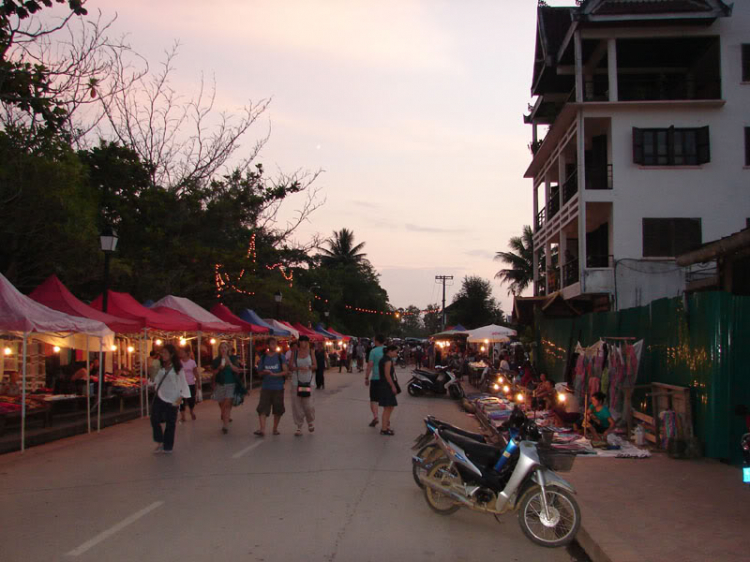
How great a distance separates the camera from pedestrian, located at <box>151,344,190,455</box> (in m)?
11.7

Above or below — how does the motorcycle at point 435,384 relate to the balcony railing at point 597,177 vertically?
below

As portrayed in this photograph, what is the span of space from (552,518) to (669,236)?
19391mm

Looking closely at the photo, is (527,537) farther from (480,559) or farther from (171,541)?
(171,541)

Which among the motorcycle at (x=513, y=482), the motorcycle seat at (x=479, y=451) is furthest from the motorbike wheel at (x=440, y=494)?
the motorcycle seat at (x=479, y=451)

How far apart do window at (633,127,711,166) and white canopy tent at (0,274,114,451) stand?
18.3 metres

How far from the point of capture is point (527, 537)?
6.76 meters

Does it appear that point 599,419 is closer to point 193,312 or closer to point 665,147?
point 193,312

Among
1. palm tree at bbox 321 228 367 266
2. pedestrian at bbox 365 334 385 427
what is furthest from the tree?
pedestrian at bbox 365 334 385 427

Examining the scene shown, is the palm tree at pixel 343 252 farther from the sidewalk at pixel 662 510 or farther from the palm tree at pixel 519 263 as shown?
the sidewalk at pixel 662 510

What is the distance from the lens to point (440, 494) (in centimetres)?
764

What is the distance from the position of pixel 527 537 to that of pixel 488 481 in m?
0.65

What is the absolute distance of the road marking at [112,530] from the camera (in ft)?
20.1

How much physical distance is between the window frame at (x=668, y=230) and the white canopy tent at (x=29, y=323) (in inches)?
691

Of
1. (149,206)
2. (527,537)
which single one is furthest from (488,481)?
(149,206)
